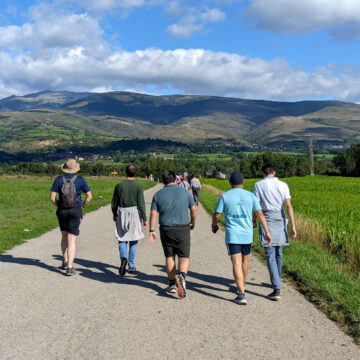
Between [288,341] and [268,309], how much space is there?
128cm

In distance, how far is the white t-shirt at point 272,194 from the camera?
7082mm

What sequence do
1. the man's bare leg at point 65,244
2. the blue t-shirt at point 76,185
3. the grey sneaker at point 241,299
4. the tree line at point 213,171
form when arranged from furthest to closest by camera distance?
the tree line at point 213,171
the man's bare leg at point 65,244
the blue t-shirt at point 76,185
the grey sneaker at point 241,299

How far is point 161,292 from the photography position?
23.4ft

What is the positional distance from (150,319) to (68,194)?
12.2 ft

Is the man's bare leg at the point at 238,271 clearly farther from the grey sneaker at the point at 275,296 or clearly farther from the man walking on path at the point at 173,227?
the man walking on path at the point at 173,227

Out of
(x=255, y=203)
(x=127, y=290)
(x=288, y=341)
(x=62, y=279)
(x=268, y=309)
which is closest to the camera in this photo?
(x=288, y=341)

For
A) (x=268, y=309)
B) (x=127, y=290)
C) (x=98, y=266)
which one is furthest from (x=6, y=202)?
(x=268, y=309)

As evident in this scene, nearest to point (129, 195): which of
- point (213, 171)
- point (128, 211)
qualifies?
point (128, 211)

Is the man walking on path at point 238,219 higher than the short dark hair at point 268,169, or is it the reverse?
the short dark hair at point 268,169

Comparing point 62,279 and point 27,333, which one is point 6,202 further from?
point 27,333

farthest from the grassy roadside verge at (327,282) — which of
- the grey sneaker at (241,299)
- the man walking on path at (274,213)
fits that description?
the grey sneaker at (241,299)

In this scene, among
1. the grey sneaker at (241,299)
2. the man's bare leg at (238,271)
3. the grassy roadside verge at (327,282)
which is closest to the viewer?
the grassy roadside verge at (327,282)

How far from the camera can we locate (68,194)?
27.7ft

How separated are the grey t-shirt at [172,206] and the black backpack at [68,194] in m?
2.16
